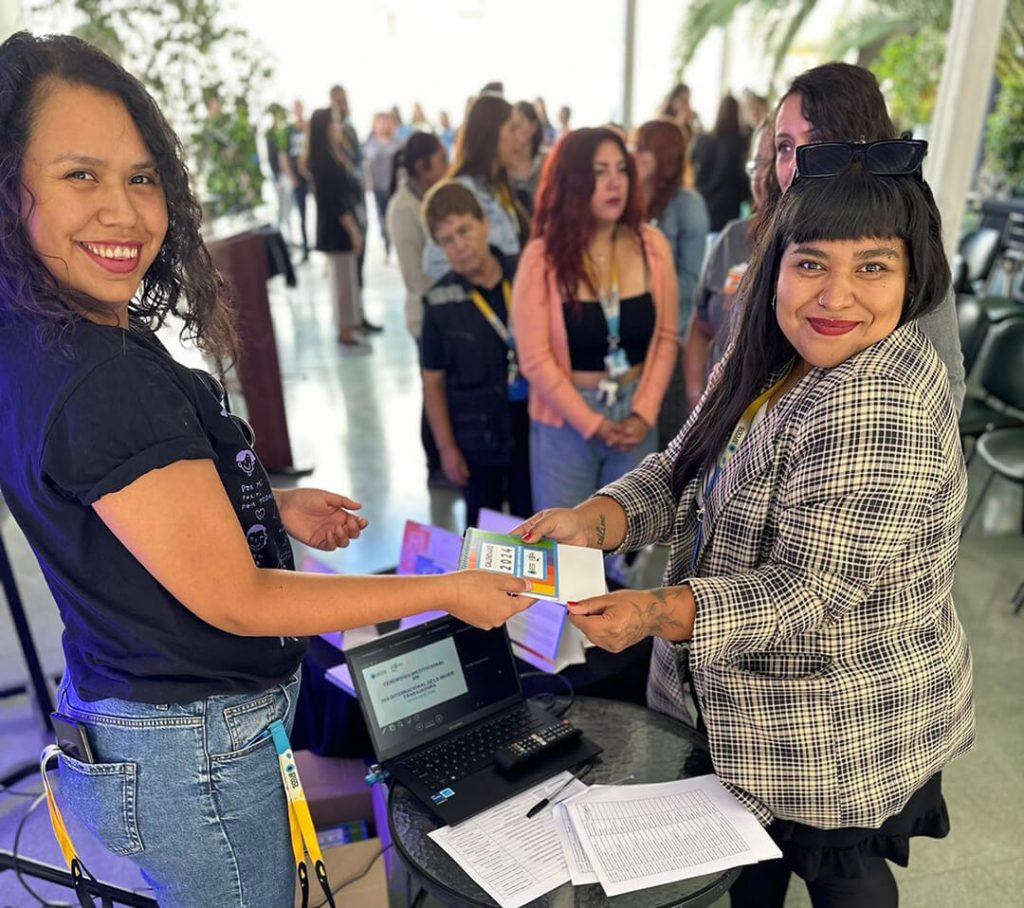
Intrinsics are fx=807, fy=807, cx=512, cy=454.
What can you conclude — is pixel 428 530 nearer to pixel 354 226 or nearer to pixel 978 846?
pixel 978 846

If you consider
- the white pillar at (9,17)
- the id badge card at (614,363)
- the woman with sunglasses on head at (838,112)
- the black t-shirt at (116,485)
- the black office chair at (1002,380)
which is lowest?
the black office chair at (1002,380)

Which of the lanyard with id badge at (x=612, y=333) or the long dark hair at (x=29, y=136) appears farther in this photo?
the lanyard with id badge at (x=612, y=333)

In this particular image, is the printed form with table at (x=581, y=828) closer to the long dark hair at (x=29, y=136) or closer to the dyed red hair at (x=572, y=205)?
the long dark hair at (x=29, y=136)

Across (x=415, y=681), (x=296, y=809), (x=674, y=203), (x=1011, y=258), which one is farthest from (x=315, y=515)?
(x=1011, y=258)

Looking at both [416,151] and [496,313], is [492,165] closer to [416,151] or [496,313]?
[416,151]

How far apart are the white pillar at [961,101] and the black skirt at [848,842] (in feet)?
10.5

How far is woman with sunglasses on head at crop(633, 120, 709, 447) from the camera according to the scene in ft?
11.4

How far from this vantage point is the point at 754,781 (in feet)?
3.88

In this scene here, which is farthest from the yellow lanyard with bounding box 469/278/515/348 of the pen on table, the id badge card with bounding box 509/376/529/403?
the pen on table

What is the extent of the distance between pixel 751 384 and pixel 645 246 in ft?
4.18

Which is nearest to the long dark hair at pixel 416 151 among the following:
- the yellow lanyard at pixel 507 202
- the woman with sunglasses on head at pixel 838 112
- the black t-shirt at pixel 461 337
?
the yellow lanyard at pixel 507 202

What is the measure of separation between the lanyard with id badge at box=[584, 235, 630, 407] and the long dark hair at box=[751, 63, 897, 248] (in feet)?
2.68

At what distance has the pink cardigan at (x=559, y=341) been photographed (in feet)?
7.84

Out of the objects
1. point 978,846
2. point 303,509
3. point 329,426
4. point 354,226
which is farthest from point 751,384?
point 354,226
